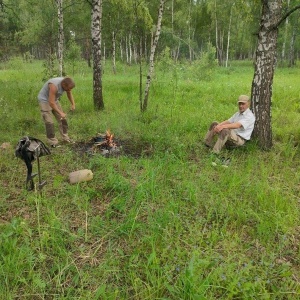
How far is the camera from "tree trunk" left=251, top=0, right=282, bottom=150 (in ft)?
15.6

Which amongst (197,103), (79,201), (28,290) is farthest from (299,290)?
(197,103)

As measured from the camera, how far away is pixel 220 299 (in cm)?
221

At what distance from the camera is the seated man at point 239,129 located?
499cm

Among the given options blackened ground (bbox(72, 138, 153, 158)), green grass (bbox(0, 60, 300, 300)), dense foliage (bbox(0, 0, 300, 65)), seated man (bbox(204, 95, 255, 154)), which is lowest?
green grass (bbox(0, 60, 300, 300))

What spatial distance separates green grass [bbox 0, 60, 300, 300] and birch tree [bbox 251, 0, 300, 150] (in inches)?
17.9

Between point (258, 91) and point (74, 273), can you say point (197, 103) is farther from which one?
point (74, 273)

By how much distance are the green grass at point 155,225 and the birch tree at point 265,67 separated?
0.45m

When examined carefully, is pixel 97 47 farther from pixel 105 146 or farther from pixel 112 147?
pixel 112 147

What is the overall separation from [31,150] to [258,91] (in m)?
4.21

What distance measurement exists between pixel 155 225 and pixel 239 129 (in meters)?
3.05

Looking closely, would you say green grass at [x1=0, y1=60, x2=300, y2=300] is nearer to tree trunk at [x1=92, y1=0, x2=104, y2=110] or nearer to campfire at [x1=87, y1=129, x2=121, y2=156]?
campfire at [x1=87, y1=129, x2=121, y2=156]

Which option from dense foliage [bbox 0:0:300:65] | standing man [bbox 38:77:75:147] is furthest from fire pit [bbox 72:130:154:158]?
dense foliage [bbox 0:0:300:65]

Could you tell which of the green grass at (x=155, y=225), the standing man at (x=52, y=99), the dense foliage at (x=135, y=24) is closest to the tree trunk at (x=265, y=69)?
the green grass at (x=155, y=225)

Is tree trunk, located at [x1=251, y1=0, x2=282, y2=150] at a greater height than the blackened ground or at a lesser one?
greater
